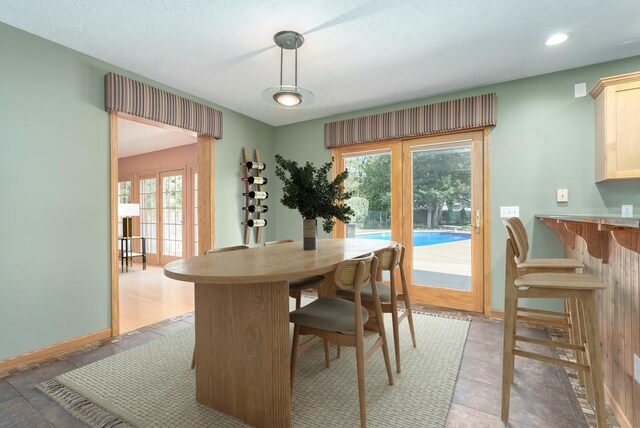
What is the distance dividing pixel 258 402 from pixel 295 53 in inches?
99.7

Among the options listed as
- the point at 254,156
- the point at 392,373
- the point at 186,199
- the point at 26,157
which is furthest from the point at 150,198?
the point at 392,373

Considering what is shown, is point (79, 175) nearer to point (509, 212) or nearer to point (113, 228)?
point (113, 228)

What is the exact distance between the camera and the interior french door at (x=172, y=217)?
6.20 meters

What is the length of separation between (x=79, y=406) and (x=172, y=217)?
5056mm

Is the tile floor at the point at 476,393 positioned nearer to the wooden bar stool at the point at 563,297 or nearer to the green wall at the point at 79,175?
the wooden bar stool at the point at 563,297

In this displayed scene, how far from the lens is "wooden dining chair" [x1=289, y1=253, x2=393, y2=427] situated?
1504mm

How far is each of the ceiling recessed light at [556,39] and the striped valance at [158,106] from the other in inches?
131

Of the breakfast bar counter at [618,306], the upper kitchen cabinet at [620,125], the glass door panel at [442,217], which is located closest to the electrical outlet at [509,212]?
the glass door panel at [442,217]

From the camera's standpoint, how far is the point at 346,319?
1639 millimetres

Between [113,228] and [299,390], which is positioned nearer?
[299,390]

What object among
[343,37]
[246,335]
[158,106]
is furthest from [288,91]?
[246,335]

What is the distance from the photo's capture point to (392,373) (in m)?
2.03

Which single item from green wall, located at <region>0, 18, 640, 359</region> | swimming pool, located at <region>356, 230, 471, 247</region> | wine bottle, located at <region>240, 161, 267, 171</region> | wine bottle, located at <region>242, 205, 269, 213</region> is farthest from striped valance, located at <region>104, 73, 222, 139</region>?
swimming pool, located at <region>356, 230, 471, 247</region>

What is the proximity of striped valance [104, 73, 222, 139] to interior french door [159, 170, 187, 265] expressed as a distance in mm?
2969
